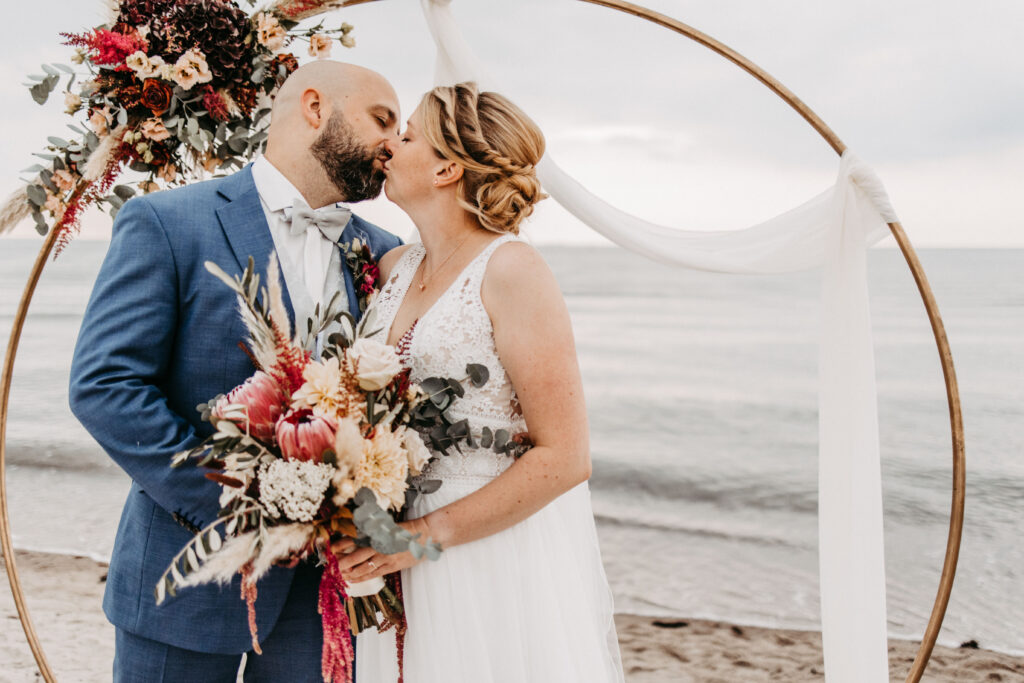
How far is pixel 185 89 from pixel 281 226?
62cm

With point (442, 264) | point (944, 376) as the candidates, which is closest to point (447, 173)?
point (442, 264)

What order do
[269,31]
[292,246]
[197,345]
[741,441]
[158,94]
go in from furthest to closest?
[741,441] → [269,31] → [158,94] → [292,246] → [197,345]

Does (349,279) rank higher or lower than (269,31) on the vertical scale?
→ lower

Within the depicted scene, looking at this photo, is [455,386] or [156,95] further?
[156,95]

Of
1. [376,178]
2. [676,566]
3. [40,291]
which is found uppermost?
[376,178]

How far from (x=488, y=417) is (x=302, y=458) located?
65 centimetres

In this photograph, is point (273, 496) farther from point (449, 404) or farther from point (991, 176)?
point (991, 176)

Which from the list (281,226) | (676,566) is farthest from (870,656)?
(676,566)

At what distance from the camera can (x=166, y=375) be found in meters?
2.28

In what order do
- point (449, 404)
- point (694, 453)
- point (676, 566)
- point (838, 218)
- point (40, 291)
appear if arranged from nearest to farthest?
point (449, 404)
point (838, 218)
point (676, 566)
point (694, 453)
point (40, 291)

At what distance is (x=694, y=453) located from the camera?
11.6 metres

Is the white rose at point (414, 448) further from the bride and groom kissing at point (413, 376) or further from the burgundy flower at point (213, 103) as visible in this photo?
the burgundy flower at point (213, 103)

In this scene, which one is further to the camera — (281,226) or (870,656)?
(870,656)

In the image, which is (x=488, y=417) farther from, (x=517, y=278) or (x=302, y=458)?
(x=302, y=458)
